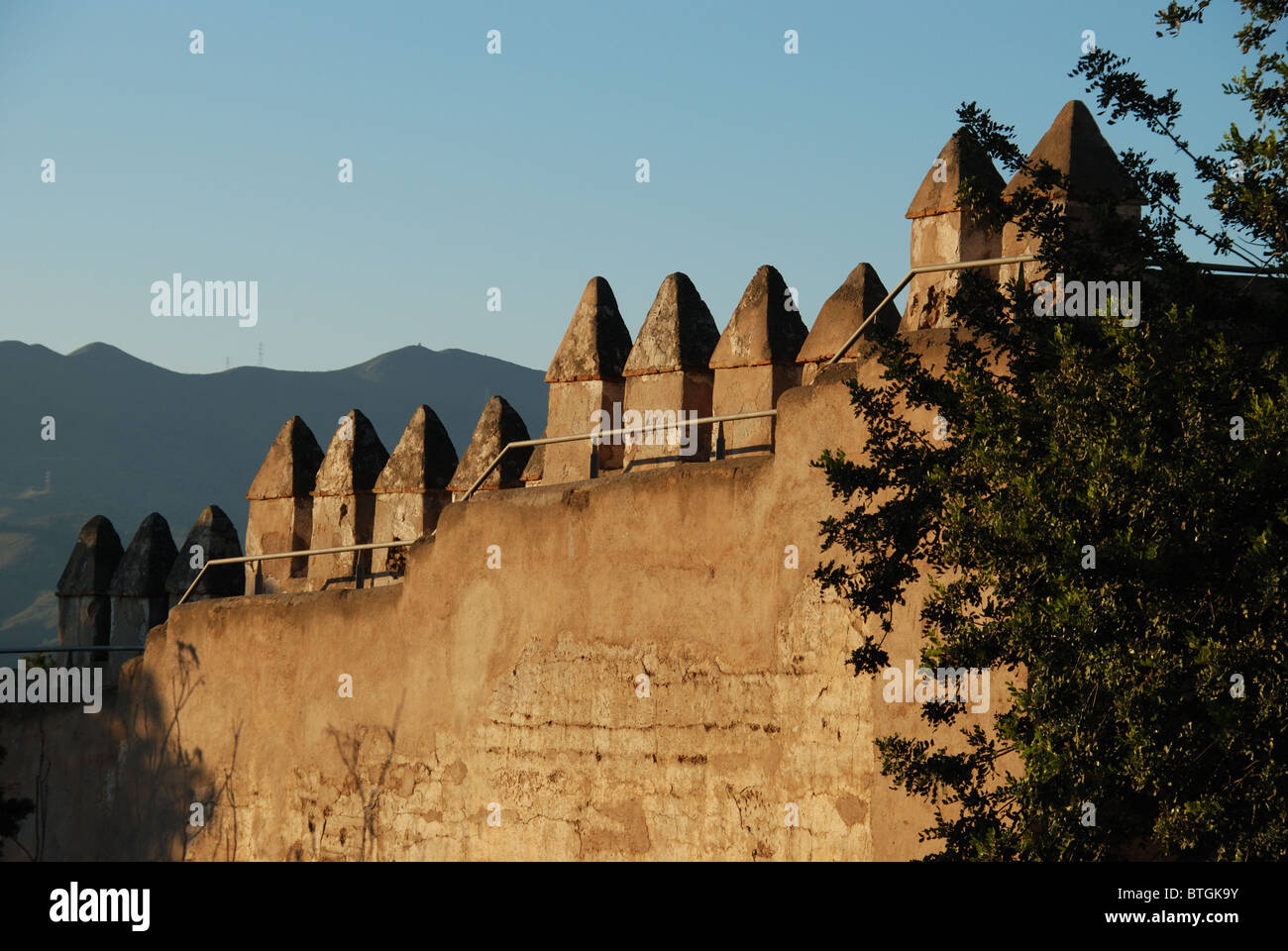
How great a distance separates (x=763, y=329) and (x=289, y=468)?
5393 millimetres

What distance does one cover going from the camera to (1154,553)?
5461 mm

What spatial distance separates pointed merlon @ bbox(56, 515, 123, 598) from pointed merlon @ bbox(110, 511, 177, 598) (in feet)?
0.55

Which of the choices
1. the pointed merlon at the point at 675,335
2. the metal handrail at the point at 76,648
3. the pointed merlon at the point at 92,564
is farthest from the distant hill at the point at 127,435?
the pointed merlon at the point at 675,335

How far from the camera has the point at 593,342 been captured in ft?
37.1

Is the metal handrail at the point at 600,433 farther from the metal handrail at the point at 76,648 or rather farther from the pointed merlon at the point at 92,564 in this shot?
the pointed merlon at the point at 92,564

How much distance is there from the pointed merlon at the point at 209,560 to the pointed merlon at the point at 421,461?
215cm

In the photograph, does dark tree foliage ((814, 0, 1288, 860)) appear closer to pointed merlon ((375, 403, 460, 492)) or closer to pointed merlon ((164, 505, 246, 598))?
pointed merlon ((375, 403, 460, 492))

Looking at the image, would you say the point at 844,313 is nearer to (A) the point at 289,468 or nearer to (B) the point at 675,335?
(B) the point at 675,335

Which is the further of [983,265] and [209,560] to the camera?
[209,560]

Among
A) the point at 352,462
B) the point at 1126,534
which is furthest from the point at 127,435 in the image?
the point at 1126,534
